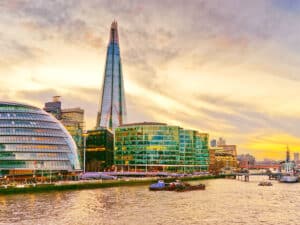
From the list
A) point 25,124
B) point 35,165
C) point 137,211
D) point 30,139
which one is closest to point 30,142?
point 30,139

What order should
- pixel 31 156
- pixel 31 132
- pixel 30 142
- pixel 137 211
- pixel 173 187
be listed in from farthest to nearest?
pixel 31 132, pixel 30 142, pixel 31 156, pixel 173 187, pixel 137 211

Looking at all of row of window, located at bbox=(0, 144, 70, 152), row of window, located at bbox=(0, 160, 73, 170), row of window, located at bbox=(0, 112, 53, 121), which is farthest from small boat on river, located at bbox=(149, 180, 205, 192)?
row of window, located at bbox=(0, 112, 53, 121)

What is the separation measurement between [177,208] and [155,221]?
47.2 feet

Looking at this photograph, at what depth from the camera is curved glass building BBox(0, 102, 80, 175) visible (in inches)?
4395

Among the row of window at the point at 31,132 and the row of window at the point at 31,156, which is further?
the row of window at the point at 31,132

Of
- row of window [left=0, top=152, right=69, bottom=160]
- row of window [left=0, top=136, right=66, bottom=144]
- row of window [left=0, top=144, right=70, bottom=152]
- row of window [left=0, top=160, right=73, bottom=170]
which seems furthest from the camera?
row of window [left=0, top=136, right=66, bottom=144]

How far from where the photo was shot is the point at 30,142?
377ft

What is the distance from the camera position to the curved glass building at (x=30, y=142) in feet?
366

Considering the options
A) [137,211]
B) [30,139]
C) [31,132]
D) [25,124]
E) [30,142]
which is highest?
[25,124]

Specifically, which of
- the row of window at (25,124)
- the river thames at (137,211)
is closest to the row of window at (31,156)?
the row of window at (25,124)

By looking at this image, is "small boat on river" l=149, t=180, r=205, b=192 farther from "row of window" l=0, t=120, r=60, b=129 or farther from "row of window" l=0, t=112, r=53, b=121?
"row of window" l=0, t=112, r=53, b=121

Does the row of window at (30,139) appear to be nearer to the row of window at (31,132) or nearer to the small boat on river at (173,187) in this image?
the row of window at (31,132)

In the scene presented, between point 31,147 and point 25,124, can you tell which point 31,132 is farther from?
point 31,147

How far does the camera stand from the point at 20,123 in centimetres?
11538
